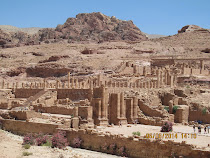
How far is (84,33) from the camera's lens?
99312mm

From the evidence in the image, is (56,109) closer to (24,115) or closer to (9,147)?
(24,115)

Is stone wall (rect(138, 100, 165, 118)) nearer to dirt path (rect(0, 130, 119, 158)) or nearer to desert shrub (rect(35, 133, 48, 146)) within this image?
dirt path (rect(0, 130, 119, 158))

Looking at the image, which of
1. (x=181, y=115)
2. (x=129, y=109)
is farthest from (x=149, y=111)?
(x=181, y=115)

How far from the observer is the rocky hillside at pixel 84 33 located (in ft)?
311

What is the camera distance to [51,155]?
20359mm

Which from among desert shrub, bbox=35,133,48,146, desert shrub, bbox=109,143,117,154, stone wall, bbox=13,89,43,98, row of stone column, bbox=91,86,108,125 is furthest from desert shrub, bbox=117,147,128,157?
stone wall, bbox=13,89,43,98

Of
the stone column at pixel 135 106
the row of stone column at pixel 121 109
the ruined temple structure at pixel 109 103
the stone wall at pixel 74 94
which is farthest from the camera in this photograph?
the stone wall at pixel 74 94

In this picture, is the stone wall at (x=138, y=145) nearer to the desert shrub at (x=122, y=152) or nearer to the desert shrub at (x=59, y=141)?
the desert shrub at (x=122, y=152)

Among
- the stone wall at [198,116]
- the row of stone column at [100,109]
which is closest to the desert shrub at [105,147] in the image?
the row of stone column at [100,109]

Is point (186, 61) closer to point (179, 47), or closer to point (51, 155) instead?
point (179, 47)

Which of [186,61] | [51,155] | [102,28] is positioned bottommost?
[51,155]

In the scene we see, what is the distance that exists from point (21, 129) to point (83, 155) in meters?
7.67

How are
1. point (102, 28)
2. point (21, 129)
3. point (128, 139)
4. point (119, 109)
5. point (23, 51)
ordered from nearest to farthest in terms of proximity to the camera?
point (128, 139) < point (21, 129) < point (119, 109) < point (23, 51) < point (102, 28)

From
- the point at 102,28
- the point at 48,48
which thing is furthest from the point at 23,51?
the point at 102,28
